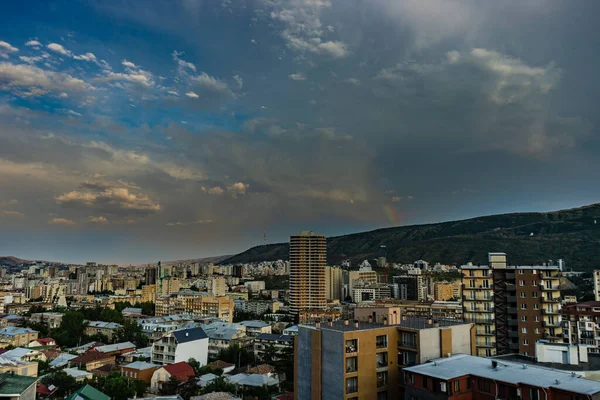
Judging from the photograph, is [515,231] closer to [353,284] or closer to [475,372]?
[353,284]

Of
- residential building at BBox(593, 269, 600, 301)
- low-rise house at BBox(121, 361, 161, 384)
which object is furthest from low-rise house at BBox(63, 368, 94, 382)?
residential building at BBox(593, 269, 600, 301)

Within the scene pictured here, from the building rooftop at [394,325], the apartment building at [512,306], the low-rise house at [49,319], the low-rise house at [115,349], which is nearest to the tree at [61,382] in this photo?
the low-rise house at [115,349]

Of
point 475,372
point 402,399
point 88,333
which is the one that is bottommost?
point 88,333

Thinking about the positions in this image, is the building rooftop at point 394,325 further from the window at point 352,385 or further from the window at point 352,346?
the window at point 352,385

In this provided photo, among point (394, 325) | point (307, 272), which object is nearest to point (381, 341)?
point (394, 325)

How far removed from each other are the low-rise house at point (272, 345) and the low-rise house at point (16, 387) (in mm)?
21195

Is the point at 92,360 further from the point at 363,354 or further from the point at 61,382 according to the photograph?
the point at 363,354

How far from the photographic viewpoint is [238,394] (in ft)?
75.2

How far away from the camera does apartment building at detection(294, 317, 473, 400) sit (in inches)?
488

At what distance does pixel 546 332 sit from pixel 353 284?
69378mm

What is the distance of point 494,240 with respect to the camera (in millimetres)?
106438

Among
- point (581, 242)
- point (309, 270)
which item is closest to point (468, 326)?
point (309, 270)

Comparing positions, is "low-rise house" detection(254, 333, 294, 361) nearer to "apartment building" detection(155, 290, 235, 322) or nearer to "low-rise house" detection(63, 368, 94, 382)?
"low-rise house" detection(63, 368, 94, 382)

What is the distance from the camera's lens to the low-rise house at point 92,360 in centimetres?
3010
